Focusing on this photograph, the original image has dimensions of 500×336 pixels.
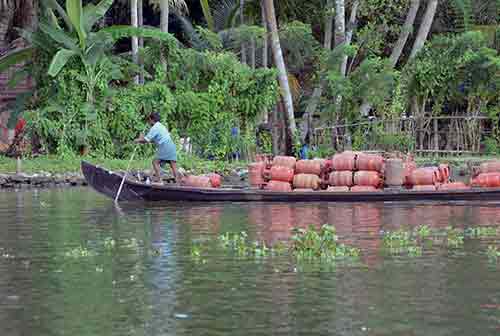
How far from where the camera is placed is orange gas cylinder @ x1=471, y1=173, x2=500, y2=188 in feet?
73.4

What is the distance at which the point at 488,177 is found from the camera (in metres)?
22.5

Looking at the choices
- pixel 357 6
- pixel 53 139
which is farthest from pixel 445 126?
pixel 53 139

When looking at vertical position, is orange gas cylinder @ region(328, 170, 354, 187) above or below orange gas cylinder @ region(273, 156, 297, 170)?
below

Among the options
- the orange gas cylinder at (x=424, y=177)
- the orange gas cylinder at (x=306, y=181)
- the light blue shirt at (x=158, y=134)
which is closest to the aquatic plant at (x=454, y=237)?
the orange gas cylinder at (x=424, y=177)

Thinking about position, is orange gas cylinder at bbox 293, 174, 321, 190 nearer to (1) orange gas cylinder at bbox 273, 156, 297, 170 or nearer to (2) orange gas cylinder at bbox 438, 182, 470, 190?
(1) orange gas cylinder at bbox 273, 156, 297, 170

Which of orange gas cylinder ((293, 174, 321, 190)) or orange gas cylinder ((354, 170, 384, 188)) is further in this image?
orange gas cylinder ((293, 174, 321, 190))

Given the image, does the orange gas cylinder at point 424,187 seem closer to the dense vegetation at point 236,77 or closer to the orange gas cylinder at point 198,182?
the orange gas cylinder at point 198,182

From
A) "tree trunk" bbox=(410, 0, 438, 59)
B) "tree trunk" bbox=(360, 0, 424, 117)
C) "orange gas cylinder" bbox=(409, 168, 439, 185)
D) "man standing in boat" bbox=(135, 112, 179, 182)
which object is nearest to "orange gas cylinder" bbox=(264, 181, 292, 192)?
"man standing in boat" bbox=(135, 112, 179, 182)

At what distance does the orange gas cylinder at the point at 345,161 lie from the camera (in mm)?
22703

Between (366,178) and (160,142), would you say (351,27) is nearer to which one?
(160,142)

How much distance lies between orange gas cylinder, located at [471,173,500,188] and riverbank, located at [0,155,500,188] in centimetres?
781

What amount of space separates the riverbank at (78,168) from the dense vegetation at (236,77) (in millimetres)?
1173

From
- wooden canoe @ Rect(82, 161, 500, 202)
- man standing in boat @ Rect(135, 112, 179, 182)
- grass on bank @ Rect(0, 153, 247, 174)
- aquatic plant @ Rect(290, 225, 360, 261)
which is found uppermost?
man standing in boat @ Rect(135, 112, 179, 182)

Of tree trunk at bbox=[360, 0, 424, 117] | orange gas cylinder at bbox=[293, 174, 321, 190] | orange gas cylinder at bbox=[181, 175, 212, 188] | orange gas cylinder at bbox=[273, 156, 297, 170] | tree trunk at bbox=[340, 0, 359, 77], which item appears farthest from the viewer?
tree trunk at bbox=[340, 0, 359, 77]
